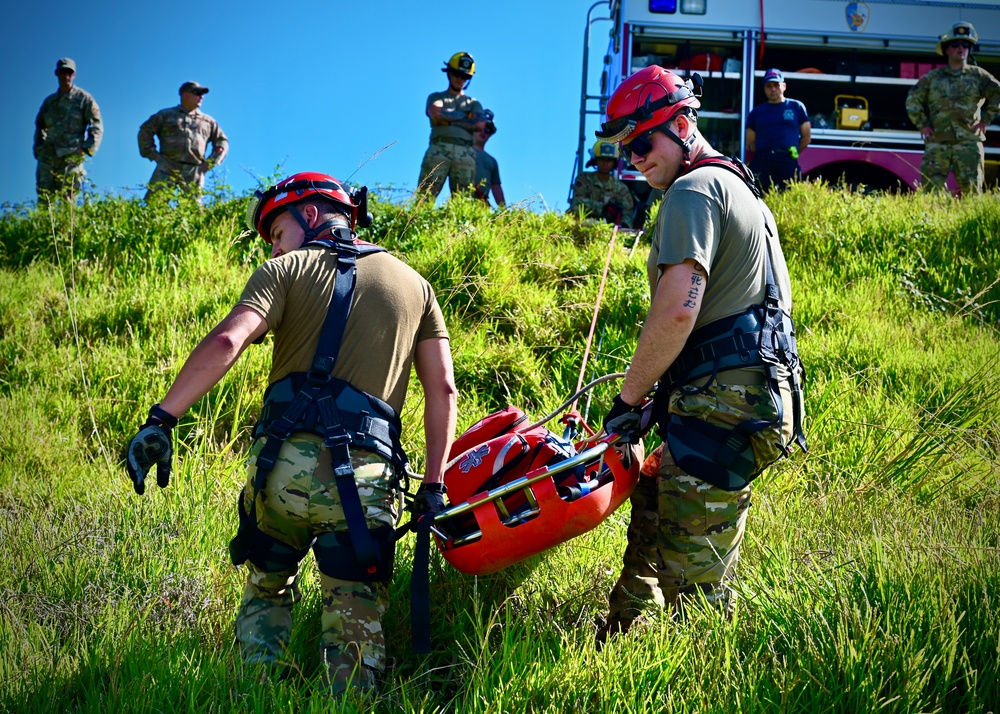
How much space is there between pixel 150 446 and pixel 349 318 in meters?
0.76

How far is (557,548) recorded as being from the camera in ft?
13.3

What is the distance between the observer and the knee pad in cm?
293

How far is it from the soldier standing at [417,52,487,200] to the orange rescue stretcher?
6.95 meters

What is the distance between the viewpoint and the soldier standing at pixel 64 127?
11195 millimetres

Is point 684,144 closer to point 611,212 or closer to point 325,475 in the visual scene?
point 325,475

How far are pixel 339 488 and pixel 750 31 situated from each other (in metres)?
10.2

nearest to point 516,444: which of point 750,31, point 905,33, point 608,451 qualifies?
point 608,451

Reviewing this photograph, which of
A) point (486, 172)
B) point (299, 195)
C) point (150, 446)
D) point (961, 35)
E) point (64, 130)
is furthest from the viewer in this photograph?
point (64, 130)

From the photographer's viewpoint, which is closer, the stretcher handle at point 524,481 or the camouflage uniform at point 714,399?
the stretcher handle at point 524,481

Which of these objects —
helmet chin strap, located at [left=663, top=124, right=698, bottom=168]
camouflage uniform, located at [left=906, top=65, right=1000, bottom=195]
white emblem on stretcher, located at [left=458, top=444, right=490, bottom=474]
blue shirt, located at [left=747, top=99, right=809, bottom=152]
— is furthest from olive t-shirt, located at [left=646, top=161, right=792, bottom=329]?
camouflage uniform, located at [left=906, top=65, right=1000, bottom=195]

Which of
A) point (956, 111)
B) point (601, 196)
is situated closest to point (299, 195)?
point (601, 196)

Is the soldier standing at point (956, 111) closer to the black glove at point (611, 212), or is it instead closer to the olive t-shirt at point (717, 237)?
the black glove at point (611, 212)

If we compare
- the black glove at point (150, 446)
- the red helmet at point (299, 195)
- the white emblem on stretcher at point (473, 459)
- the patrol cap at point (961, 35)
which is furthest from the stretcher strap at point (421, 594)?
the patrol cap at point (961, 35)

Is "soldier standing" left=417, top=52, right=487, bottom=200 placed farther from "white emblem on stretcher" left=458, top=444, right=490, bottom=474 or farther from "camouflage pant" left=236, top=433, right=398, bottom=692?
"camouflage pant" left=236, top=433, right=398, bottom=692
